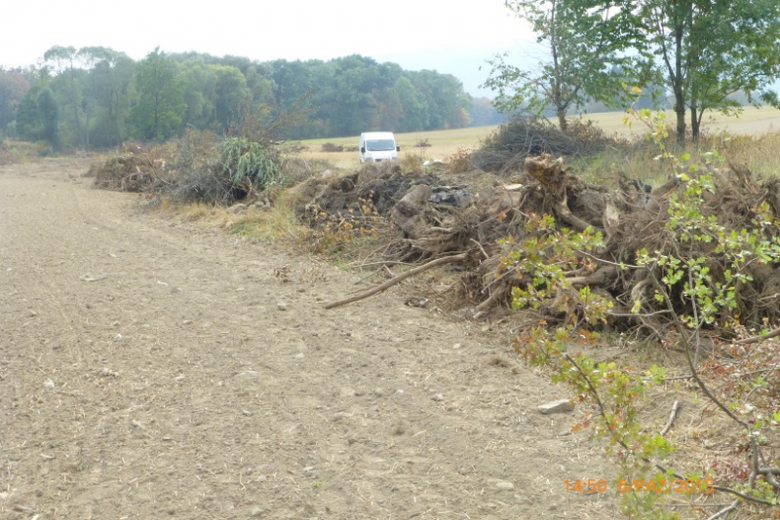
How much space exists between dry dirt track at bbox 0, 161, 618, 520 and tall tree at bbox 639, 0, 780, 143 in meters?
13.0

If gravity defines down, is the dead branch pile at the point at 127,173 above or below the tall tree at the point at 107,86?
below

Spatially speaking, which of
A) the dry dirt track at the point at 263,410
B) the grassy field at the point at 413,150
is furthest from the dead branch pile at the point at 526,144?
the dry dirt track at the point at 263,410

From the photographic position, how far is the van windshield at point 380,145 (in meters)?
29.9

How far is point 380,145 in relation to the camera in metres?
30.2

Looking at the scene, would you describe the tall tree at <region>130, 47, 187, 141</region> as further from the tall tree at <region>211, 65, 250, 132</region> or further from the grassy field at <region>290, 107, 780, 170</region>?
the grassy field at <region>290, 107, 780, 170</region>

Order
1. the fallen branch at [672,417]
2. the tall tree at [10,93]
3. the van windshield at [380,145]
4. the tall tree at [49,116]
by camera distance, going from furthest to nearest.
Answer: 1. the tall tree at [10,93]
2. the tall tree at [49,116]
3. the van windshield at [380,145]
4. the fallen branch at [672,417]

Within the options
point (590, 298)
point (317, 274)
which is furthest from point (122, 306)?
point (590, 298)

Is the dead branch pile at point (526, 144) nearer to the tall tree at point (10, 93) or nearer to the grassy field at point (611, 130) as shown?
the grassy field at point (611, 130)

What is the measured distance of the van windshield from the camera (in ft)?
98.0

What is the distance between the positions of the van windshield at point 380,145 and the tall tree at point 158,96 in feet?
79.3

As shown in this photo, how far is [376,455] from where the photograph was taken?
4.47 meters

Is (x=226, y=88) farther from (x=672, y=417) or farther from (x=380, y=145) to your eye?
(x=672, y=417)

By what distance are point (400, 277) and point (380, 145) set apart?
22.3 m

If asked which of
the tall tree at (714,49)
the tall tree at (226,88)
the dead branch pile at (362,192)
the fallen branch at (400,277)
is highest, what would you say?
the tall tree at (226,88)
